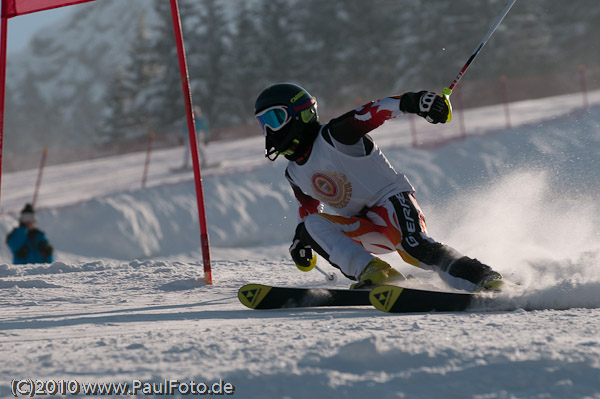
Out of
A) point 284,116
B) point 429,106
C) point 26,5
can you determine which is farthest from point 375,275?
point 26,5

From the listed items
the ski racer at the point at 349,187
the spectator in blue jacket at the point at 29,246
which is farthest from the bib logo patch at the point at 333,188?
the spectator in blue jacket at the point at 29,246

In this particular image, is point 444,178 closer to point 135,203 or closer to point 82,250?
point 135,203

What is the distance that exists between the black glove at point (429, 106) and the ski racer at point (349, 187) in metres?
0.05

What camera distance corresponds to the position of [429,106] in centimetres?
400

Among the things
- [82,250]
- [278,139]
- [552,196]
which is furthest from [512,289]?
[82,250]

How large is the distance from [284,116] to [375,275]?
3.73ft

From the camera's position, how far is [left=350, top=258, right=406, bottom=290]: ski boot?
13.3ft

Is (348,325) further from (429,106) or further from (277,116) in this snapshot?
(277,116)

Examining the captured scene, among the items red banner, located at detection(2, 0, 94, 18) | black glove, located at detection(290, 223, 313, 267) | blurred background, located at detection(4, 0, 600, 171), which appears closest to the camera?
black glove, located at detection(290, 223, 313, 267)

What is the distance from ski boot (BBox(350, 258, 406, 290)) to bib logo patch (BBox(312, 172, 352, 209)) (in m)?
0.58

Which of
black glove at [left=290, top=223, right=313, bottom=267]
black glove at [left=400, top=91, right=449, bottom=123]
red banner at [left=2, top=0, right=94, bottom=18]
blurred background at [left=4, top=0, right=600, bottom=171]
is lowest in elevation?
black glove at [left=290, top=223, right=313, bottom=267]

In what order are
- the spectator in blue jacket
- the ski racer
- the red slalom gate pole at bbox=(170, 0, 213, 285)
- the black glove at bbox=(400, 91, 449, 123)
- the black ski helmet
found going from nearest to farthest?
the black glove at bbox=(400, 91, 449, 123)
the ski racer
the black ski helmet
the red slalom gate pole at bbox=(170, 0, 213, 285)
the spectator in blue jacket

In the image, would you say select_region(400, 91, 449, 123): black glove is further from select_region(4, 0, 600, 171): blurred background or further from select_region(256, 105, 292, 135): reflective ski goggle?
select_region(4, 0, 600, 171): blurred background

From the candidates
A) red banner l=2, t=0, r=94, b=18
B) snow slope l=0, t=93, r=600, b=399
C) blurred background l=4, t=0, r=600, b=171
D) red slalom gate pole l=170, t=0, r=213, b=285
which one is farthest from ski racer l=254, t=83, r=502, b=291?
blurred background l=4, t=0, r=600, b=171
